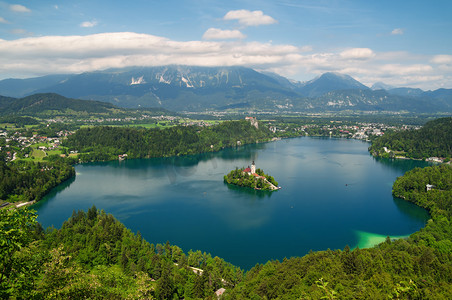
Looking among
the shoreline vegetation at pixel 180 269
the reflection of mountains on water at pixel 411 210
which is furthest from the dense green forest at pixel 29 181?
the reflection of mountains on water at pixel 411 210

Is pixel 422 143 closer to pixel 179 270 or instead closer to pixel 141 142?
pixel 141 142

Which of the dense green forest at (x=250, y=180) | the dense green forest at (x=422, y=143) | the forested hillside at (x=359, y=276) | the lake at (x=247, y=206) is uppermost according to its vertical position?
the dense green forest at (x=422, y=143)

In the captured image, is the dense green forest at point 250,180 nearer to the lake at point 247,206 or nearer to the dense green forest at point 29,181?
the lake at point 247,206

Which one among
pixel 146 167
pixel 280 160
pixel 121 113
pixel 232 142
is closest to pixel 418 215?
pixel 280 160

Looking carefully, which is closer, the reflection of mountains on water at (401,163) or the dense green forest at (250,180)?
the dense green forest at (250,180)

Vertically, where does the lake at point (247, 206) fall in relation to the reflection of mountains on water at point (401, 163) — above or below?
below

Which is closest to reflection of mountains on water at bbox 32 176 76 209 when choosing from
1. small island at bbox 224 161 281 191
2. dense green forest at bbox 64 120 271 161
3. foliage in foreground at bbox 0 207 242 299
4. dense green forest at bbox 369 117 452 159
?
foliage in foreground at bbox 0 207 242 299

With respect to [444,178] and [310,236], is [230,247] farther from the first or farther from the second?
[444,178]
